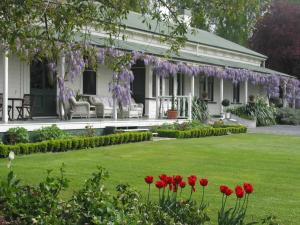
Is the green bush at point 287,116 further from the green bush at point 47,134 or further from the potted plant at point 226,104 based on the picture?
the green bush at point 47,134

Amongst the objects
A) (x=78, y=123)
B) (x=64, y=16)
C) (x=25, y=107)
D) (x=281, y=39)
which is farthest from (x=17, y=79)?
(x=281, y=39)

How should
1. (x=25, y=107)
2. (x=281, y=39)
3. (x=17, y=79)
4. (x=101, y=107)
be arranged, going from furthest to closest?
(x=281, y=39) → (x=101, y=107) → (x=17, y=79) → (x=25, y=107)

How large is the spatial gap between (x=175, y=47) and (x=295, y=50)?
38.8 m

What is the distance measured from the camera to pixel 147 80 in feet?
79.5

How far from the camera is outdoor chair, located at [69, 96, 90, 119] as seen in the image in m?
19.0

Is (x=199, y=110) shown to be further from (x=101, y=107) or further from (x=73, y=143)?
(x=73, y=143)

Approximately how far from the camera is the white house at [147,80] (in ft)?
64.0

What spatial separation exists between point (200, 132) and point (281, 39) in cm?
2755

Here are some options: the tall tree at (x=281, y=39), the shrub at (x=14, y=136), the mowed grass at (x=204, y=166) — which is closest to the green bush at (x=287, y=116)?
the tall tree at (x=281, y=39)

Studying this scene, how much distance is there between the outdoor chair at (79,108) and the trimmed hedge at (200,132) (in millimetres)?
2968

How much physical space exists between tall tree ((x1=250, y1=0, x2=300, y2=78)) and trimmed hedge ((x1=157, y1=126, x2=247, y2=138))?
74.0 feet

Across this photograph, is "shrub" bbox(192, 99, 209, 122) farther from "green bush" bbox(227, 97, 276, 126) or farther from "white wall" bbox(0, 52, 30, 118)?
"white wall" bbox(0, 52, 30, 118)

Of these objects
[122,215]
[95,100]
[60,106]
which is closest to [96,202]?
[122,215]

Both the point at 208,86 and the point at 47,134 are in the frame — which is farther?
the point at 208,86
